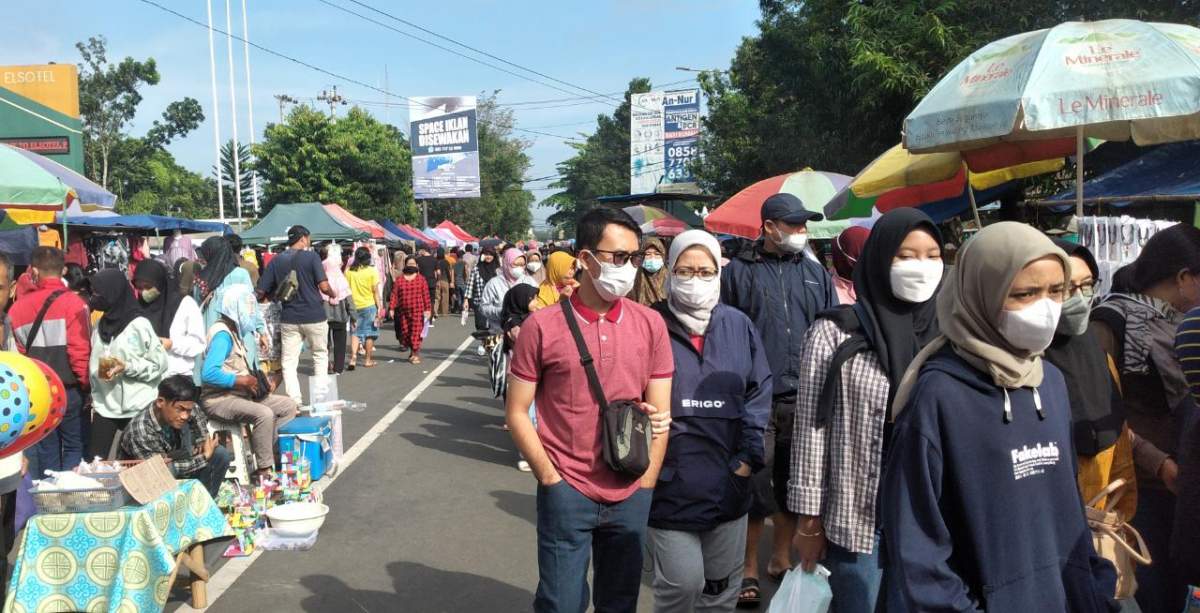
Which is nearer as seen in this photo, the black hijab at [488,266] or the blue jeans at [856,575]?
the blue jeans at [856,575]

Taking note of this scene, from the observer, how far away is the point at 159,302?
23.3ft

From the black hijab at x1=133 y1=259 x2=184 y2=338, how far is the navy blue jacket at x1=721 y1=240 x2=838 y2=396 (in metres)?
4.34

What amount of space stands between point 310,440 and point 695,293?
4449 millimetres

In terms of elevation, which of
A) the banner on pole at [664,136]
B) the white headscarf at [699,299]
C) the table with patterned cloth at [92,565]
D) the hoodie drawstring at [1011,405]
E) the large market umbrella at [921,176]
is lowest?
the table with patterned cloth at [92,565]

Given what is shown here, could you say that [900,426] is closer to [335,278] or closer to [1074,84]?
[1074,84]

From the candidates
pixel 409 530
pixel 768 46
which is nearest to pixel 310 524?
pixel 409 530

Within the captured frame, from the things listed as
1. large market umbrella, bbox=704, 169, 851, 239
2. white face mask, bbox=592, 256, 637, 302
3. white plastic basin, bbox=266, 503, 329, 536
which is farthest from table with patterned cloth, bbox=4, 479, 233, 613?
large market umbrella, bbox=704, 169, 851, 239

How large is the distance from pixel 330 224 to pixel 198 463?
18.1 metres

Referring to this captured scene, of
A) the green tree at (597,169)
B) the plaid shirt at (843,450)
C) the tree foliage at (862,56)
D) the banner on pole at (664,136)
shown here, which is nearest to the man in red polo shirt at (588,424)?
the plaid shirt at (843,450)

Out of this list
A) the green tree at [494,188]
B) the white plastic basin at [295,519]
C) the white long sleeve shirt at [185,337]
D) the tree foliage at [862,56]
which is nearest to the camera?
the white plastic basin at [295,519]

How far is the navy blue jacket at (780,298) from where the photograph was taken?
500 cm

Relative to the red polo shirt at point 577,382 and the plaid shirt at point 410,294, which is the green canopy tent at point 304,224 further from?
the red polo shirt at point 577,382

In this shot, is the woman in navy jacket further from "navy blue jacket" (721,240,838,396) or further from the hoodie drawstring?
"navy blue jacket" (721,240,838,396)

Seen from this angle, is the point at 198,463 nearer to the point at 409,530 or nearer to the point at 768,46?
the point at 409,530
